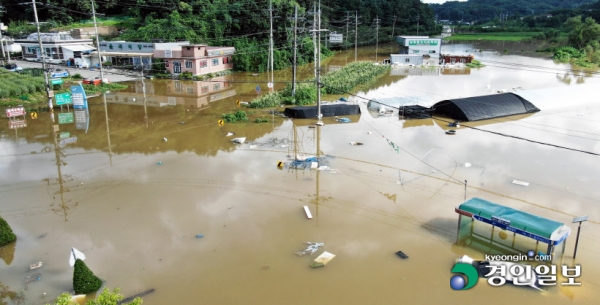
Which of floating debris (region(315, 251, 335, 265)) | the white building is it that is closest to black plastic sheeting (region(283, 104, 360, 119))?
floating debris (region(315, 251, 335, 265))

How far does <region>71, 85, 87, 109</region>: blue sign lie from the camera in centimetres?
2767

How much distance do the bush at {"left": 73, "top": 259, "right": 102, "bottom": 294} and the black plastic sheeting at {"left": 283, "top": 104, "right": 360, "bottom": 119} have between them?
57.8 ft

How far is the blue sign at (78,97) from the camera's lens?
1089 inches

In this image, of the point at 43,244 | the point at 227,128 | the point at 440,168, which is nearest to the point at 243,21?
the point at 227,128

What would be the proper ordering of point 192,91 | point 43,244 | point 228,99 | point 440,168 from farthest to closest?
point 192,91 → point 228,99 → point 440,168 → point 43,244

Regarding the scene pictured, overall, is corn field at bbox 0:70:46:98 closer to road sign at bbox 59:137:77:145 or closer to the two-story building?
the two-story building

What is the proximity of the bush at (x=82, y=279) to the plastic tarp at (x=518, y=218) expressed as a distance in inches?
377

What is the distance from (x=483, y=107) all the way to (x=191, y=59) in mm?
27782

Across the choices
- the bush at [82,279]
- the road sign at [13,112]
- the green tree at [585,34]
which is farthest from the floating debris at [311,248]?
the green tree at [585,34]

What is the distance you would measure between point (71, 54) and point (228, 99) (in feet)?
84.0

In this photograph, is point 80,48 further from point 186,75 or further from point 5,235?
point 5,235

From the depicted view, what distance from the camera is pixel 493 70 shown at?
4869cm

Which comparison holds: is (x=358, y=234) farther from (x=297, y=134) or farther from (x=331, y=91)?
(x=331, y=91)

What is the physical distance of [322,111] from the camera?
26.6m
